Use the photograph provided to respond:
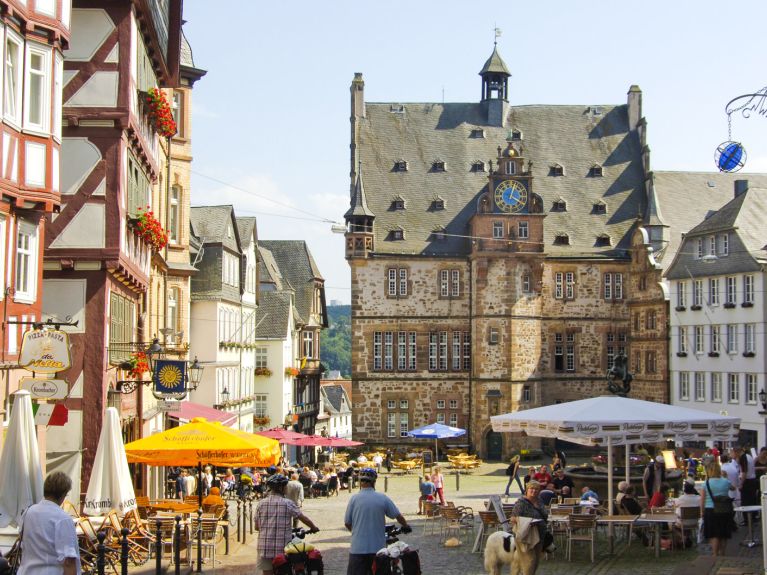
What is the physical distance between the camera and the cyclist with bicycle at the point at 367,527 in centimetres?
1237

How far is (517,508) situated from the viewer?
14.5 m

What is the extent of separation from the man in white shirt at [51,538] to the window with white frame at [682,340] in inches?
1954

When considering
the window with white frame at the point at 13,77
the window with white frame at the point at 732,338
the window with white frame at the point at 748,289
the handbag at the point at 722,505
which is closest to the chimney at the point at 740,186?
the window with white frame at the point at 748,289

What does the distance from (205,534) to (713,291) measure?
38.3 metres

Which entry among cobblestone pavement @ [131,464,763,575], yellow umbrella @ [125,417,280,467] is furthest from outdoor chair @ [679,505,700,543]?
yellow umbrella @ [125,417,280,467]

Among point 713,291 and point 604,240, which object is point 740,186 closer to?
point 713,291

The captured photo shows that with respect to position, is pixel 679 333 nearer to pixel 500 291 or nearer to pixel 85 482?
pixel 500 291

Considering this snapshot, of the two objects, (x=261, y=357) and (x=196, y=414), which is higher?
(x=261, y=357)

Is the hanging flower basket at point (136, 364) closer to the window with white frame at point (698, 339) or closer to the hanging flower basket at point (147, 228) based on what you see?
the hanging flower basket at point (147, 228)

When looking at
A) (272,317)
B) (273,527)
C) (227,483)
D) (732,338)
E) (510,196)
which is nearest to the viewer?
(273,527)

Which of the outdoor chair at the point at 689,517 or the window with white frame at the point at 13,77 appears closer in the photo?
the window with white frame at the point at 13,77

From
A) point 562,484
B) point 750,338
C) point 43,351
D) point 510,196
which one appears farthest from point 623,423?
point 510,196

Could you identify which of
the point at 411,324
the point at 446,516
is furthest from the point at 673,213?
the point at 446,516

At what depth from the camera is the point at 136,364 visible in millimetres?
23312
